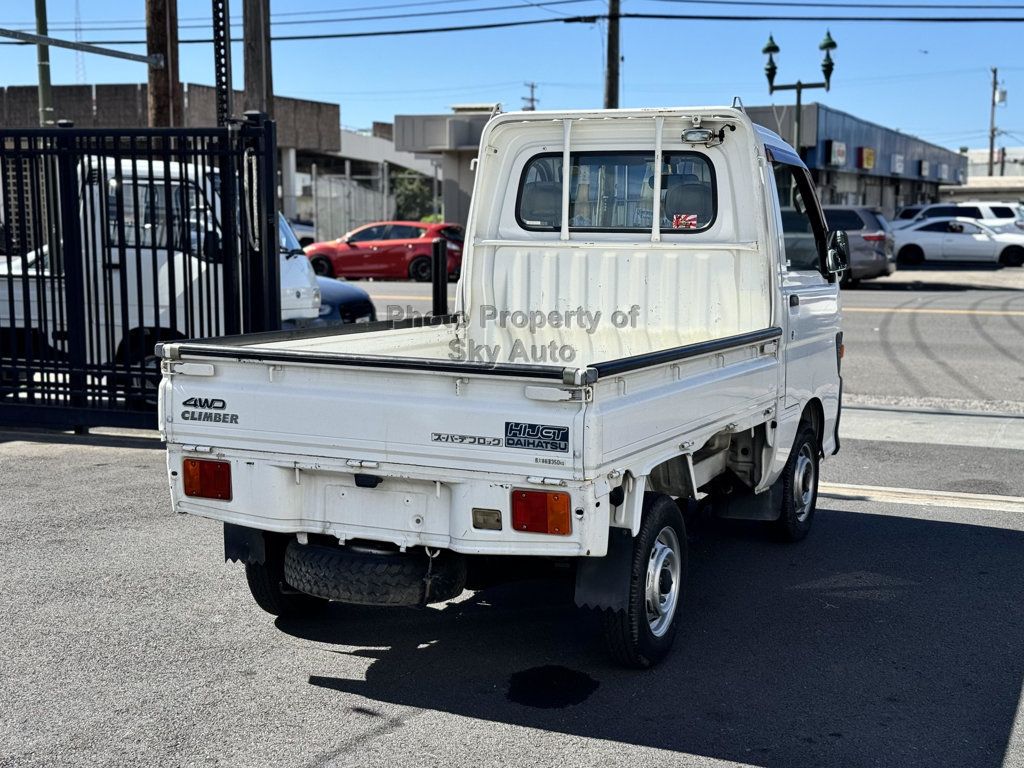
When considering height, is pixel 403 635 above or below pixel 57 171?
below

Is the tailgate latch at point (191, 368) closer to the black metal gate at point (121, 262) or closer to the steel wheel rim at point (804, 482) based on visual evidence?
the steel wheel rim at point (804, 482)

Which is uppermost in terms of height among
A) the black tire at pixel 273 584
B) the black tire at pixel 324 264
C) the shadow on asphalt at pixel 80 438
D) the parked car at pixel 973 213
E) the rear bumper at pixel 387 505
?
the parked car at pixel 973 213

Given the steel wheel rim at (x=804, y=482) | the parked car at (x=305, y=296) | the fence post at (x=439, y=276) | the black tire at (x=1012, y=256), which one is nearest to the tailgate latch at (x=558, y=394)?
the steel wheel rim at (x=804, y=482)

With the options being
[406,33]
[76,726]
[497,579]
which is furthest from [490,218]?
[406,33]

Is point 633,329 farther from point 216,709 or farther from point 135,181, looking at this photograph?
point 135,181

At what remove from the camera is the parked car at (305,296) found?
11.1 metres

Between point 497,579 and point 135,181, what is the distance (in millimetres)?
5254

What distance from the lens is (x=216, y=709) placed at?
4.31 m

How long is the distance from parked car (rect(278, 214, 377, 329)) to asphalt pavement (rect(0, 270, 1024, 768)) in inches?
138

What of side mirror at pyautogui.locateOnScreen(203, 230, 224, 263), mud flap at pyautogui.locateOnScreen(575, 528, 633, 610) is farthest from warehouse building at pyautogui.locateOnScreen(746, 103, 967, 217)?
mud flap at pyautogui.locateOnScreen(575, 528, 633, 610)

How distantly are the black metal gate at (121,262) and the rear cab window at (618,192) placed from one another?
326 cm

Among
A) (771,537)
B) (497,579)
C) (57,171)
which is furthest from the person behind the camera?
(57,171)

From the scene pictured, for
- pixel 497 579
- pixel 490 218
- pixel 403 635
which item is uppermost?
pixel 490 218

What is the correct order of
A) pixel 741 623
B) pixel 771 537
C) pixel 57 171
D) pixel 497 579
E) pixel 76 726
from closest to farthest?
pixel 76 726, pixel 497 579, pixel 741 623, pixel 771 537, pixel 57 171
